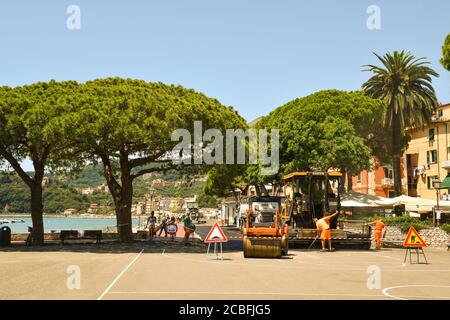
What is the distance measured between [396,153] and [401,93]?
600cm

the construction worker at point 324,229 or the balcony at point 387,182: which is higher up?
the balcony at point 387,182

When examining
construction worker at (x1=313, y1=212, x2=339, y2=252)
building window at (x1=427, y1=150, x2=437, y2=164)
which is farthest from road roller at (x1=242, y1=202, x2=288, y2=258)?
building window at (x1=427, y1=150, x2=437, y2=164)

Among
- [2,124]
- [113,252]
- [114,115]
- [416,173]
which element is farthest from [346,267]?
[416,173]

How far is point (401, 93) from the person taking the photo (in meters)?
50.6

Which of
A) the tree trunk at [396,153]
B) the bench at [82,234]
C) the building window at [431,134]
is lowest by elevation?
the bench at [82,234]

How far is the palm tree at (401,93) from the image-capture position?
49987 mm

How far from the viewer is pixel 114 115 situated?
82.7ft

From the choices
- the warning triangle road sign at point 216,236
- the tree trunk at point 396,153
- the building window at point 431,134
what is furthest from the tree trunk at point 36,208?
the building window at point 431,134

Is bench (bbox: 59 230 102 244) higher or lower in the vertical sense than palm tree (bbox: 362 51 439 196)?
lower

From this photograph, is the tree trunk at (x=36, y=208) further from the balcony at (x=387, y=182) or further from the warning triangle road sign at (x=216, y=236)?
the balcony at (x=387, y=182)

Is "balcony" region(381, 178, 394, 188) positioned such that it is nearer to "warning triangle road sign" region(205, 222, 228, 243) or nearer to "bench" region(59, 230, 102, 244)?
"bench" region(59, 230, 102, 244)

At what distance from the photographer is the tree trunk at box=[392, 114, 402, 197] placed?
48812mm

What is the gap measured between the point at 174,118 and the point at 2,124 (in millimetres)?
8062

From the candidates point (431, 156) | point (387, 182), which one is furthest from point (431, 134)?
point (387, 182)
